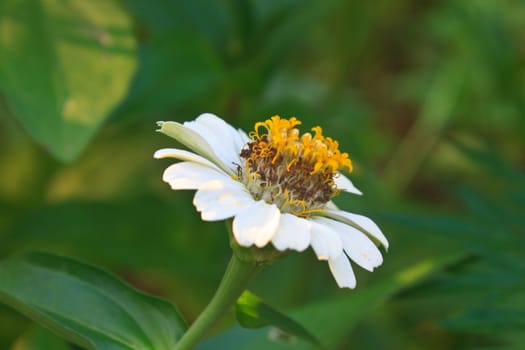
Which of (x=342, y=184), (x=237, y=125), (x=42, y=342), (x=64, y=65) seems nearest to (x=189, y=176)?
(x=342, y=184)

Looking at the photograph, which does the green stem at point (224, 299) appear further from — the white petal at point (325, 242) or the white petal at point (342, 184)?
the white petal at point (342, 184)

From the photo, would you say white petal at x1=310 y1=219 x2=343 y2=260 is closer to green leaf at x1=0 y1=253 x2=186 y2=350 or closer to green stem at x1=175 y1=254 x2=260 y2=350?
green stem at x1=175 y1=254 x2=260 y2=350

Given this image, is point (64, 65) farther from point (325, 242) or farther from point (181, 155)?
point (325, 242)

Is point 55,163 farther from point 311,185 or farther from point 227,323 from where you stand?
point 311,185

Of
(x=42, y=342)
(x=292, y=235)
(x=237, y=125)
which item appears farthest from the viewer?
(x=237, y=125)

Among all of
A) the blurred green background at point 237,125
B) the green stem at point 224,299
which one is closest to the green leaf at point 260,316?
the green stem at point 224,299

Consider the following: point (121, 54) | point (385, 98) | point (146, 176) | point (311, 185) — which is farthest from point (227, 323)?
point (385, 98)

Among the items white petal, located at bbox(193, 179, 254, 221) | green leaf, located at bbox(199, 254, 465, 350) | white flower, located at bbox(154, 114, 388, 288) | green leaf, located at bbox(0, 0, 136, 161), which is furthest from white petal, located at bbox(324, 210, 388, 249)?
green leaf, located at bbox(0, 0, 136, 161)
